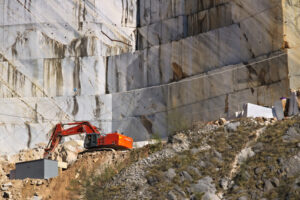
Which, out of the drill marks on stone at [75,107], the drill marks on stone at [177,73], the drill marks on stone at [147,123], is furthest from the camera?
the drill marks on stone at [75,107]

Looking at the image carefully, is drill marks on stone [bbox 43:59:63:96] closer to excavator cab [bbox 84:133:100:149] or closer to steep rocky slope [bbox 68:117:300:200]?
excavator cab [bbox 84:133:100:149]

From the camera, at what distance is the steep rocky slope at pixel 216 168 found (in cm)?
2228

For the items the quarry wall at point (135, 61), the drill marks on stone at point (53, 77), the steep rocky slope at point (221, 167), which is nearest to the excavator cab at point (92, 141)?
the quarry wall at point (135, 61)

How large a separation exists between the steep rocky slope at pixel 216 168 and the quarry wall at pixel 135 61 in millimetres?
9767

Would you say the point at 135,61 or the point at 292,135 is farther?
the point at 135,61

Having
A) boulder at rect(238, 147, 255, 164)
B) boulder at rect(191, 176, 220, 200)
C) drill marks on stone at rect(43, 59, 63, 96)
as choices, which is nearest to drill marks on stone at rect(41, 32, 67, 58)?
drill marks on stone at rect(43, 59, 63, 96)

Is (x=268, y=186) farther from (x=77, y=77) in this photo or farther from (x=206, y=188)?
(x=77, y=77)

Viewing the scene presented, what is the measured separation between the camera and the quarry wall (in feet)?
117

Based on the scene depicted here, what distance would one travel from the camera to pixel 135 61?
41.7 meters

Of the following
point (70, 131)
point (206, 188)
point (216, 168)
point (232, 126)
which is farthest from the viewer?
point (70, 131)

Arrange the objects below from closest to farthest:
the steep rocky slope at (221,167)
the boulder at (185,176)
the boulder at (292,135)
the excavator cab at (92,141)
A: the steep rocky slope at (221,167) < the boulder at (185,176) < the boulder at (292,135) < the excavator cab at (92,141)

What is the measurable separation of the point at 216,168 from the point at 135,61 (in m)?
19.1

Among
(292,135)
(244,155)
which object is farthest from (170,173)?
(292,135)

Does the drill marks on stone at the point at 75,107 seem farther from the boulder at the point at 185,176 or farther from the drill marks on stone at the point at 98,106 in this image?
the boulder at the point at 185,176
